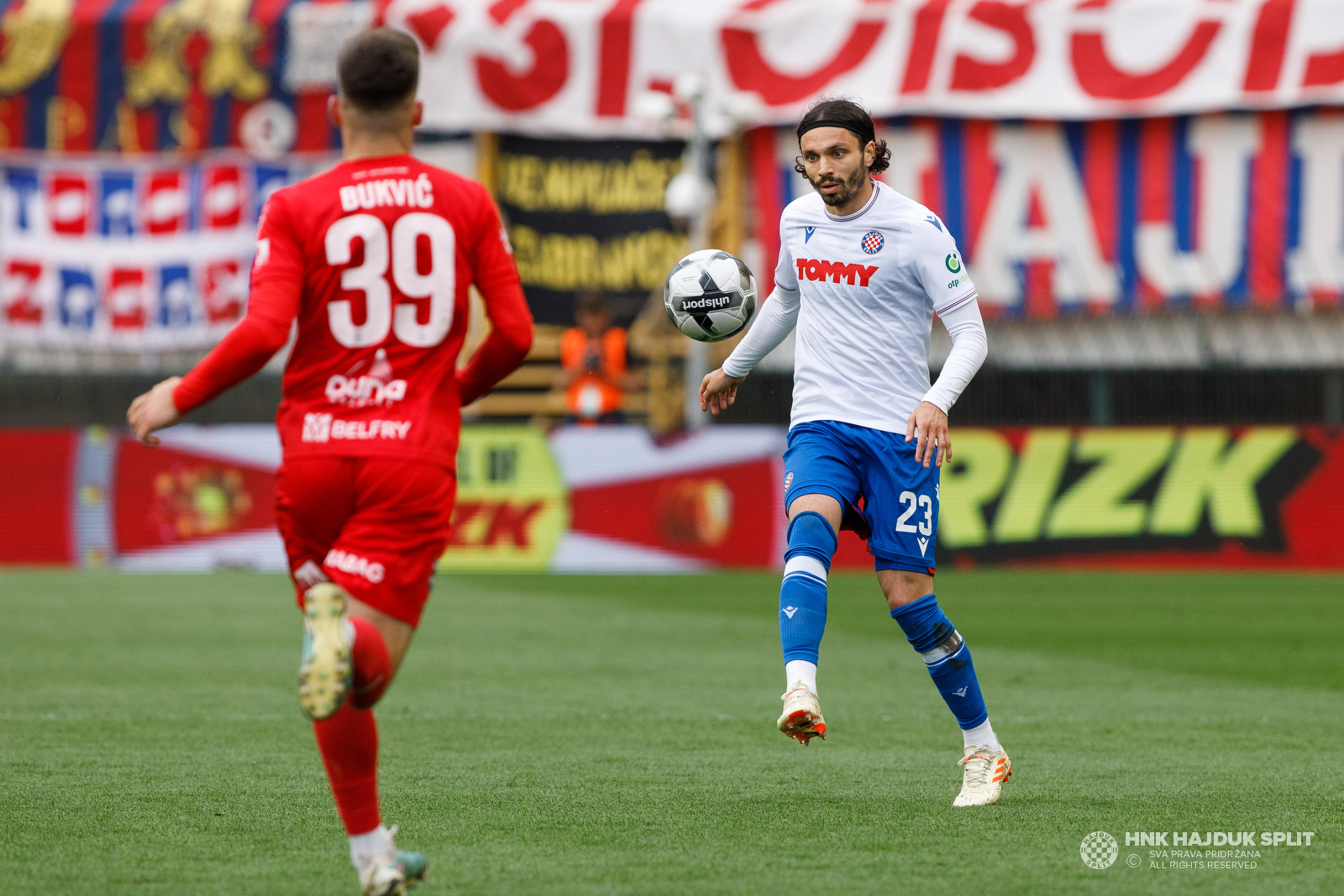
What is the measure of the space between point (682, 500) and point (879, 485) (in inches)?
446

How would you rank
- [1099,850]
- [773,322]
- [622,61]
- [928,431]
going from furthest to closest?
[622,61] < [773,322] < [928,431] < [1099,850]

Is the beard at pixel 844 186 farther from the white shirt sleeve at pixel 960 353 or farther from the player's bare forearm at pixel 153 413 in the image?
the player's bare forearm at pixel 153 413

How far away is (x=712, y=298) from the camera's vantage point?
6.27 meters

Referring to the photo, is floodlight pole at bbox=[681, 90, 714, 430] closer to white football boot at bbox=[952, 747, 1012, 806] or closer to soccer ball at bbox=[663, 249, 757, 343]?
soccer ball at bbox=[663, 249, 757, 343]


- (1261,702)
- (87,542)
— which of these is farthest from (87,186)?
(1261,702)

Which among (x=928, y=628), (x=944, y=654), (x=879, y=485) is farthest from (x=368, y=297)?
(x=944, y=654)

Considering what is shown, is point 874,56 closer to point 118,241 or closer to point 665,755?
point 118,241

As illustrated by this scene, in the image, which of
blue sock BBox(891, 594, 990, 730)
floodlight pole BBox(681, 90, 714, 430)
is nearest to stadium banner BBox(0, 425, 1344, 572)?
floodlight pole BBox(681, 90, 714, 430)

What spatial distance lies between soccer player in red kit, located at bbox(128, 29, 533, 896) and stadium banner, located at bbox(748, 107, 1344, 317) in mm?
18398

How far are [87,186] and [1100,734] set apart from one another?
62.5ft

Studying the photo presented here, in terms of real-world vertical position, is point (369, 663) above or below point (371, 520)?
below

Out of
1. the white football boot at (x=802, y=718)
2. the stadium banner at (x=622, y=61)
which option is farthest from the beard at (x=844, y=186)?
the stadium banner at (x=622, y=61)

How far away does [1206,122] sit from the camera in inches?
865

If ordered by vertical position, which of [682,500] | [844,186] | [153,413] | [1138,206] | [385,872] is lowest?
[682,500]
